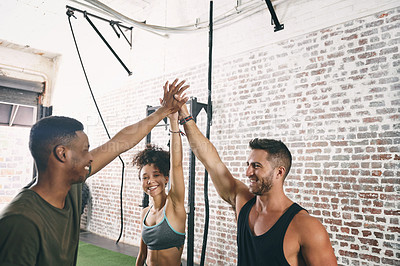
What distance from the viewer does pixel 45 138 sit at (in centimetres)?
144

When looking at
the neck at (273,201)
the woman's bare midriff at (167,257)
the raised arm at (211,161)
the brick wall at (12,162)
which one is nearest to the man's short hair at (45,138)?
the raised arm at (211,161)

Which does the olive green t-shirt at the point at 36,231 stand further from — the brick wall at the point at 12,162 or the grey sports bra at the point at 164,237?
the brick wall at the point at 12,162

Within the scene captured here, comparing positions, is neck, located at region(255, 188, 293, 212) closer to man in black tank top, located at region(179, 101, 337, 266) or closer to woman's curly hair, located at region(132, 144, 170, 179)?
man in black tank top, located at region(179, 101, 337, 266)

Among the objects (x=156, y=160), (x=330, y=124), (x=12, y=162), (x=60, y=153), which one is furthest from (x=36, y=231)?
(x=12, y=162)

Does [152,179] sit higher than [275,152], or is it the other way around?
[275,152]

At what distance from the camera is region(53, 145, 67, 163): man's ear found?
1.45 metres

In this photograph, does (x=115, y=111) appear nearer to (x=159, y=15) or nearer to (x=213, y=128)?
(x=159, y=15)

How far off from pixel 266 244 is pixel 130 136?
1.10 meters

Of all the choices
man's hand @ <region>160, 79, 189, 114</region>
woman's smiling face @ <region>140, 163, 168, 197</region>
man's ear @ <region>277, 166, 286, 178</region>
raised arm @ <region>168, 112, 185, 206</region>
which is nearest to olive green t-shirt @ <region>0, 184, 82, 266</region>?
raised arm @ <region>168, 112, 185, 206</region>

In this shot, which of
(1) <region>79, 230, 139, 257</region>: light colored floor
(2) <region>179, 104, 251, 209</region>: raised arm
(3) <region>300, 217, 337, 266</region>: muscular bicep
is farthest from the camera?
(1) <region>79, 230, 139, 257</region>: light colored floor

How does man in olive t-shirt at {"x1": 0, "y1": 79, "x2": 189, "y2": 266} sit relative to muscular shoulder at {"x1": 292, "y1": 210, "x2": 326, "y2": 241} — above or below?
above

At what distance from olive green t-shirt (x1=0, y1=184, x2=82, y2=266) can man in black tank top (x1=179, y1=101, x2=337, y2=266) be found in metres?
1.06

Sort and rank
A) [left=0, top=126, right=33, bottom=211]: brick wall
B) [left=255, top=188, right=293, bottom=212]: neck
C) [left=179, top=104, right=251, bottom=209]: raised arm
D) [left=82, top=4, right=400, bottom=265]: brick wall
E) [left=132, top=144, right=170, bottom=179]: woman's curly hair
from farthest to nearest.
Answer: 1. [left=0, top=126, right=33, bottom=211]: brick wall
2. [left=82, top=4, right=400, bottom=265]: brick wall
3. [left=132, top=144, right=170, bottom=179]: woman's curly hair
4. [left=179, top=104, right=251, bottom=209]: raised arm
5. [left=255, top=188, right=293, bottom=212]: neck

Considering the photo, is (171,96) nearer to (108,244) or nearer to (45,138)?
(45,138)
